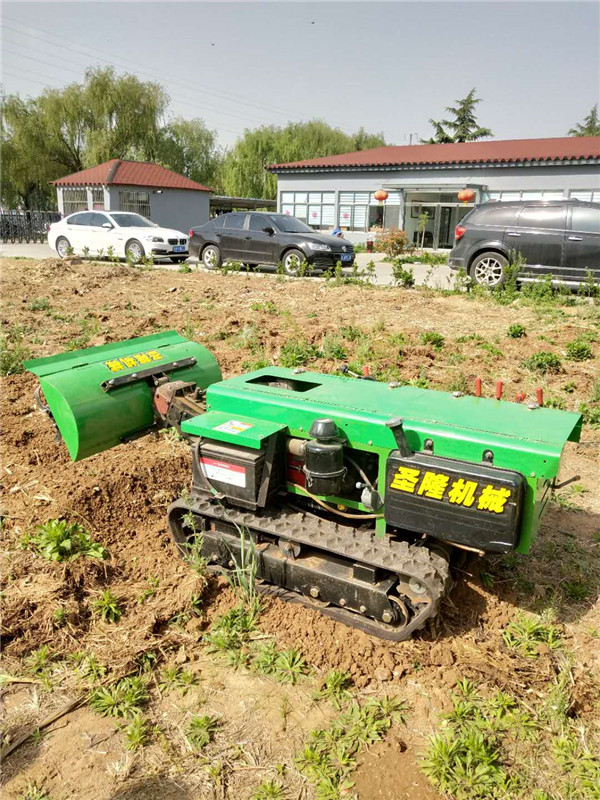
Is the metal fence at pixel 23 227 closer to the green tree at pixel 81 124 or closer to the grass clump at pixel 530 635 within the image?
the green tree at pixel 81 124

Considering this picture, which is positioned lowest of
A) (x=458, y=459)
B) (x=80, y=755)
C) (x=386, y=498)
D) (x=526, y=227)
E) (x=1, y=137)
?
(x=80, y=755)

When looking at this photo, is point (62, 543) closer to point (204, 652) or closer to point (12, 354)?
point (204, 652)

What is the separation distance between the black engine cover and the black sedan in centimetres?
1155

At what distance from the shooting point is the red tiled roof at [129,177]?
28.8m

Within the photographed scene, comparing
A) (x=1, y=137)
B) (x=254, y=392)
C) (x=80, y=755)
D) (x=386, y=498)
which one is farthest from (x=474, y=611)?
(x=1, y=137)

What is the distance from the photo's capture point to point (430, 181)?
25.5 m

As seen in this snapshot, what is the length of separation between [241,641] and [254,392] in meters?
1.34

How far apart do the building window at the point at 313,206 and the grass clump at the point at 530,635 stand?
87.9ft

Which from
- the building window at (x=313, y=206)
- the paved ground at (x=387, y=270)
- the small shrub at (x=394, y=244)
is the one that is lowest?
the paved ground at (x=387, y=270)

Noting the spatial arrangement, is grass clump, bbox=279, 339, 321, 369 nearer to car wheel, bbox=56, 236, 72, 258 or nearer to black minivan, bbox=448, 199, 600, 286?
black minivan, bbox=448, 199, 600, 286

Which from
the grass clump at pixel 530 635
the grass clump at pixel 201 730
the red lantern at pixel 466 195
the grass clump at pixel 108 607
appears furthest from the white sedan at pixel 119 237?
the grass clump at pixel 201 730

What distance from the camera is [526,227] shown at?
1141cm

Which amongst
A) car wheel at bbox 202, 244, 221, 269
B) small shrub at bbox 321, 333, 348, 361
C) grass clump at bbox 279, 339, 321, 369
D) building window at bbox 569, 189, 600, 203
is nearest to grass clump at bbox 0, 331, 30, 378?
grass clump at bbox 279, 339, 321, 369

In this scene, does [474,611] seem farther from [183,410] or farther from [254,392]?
[183,410]
